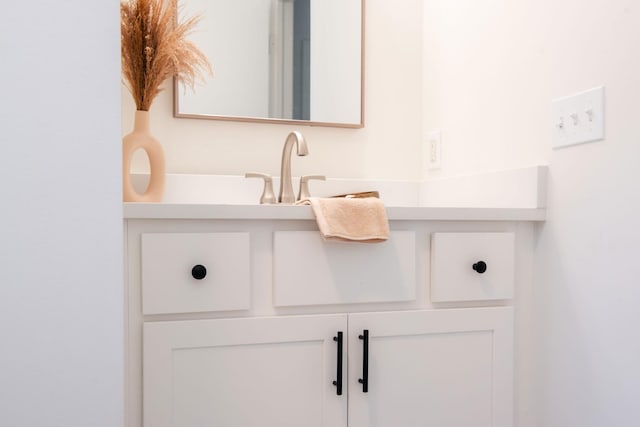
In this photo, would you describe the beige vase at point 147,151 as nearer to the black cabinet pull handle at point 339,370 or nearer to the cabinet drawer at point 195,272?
the cabinet drawer at point 195,272

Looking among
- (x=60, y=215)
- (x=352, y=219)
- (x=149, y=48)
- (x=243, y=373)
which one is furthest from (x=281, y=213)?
(x=149, y=48)

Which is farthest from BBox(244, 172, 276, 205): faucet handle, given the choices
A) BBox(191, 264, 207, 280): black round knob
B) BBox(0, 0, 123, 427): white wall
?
BBox(0, 0, 123, 427): white wall

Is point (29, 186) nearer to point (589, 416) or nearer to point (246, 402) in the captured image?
point (246, 402)

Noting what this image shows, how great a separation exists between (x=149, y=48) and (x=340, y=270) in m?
0.74

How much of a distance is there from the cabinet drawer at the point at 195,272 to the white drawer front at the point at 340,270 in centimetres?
8

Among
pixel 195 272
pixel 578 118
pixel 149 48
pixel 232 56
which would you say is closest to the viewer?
pixel 195 272

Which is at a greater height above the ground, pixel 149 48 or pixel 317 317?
pixel 149 48

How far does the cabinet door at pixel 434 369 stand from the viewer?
1.17 meters

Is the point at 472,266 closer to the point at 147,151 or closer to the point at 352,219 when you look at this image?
the point at 352,219

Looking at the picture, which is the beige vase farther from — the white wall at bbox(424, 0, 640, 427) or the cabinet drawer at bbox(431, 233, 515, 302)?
the white wall at bbox(424, 0, 640, 427)

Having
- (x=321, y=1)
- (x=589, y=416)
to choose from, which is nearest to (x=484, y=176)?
(x=589, y=416)

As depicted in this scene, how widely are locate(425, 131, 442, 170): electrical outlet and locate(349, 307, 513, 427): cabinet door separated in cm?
63

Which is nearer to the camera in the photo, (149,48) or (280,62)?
(149,48)

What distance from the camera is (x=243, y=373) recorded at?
1104 millimetres
